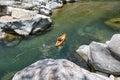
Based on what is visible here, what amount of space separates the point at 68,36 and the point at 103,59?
4278mm

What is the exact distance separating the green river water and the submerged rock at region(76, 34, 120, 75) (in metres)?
0.91

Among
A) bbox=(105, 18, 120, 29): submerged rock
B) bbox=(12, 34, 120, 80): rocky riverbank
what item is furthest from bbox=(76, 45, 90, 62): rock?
bbox=(105, 18, 120, 29): submerged rock

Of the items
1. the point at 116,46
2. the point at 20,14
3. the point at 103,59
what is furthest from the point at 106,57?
the point at 20,14

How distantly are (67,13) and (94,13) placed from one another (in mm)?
1967

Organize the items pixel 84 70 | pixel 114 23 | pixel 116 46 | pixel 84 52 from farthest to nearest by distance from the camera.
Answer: pixel 114 23 → pixel 84 52 → pixel 116 46 → pixel 84 70

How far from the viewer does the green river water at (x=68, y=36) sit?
434 inches

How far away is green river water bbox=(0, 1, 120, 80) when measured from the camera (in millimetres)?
11016

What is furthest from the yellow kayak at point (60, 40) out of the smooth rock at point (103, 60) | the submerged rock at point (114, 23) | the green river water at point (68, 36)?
the submerged rock at point (114, 23)

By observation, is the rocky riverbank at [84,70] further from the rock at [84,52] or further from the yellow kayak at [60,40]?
the yellow kayak at [60,40]

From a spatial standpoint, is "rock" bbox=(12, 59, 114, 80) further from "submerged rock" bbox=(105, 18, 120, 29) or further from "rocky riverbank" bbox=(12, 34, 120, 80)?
"submerged rock" bbox=(105, 18, 120, 29)

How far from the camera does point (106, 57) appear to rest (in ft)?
30.8

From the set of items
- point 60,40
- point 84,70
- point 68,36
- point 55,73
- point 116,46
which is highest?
point 55,73

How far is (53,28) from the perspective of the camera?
1453 cm

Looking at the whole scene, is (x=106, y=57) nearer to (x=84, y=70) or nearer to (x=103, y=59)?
(x=103, y=59)
